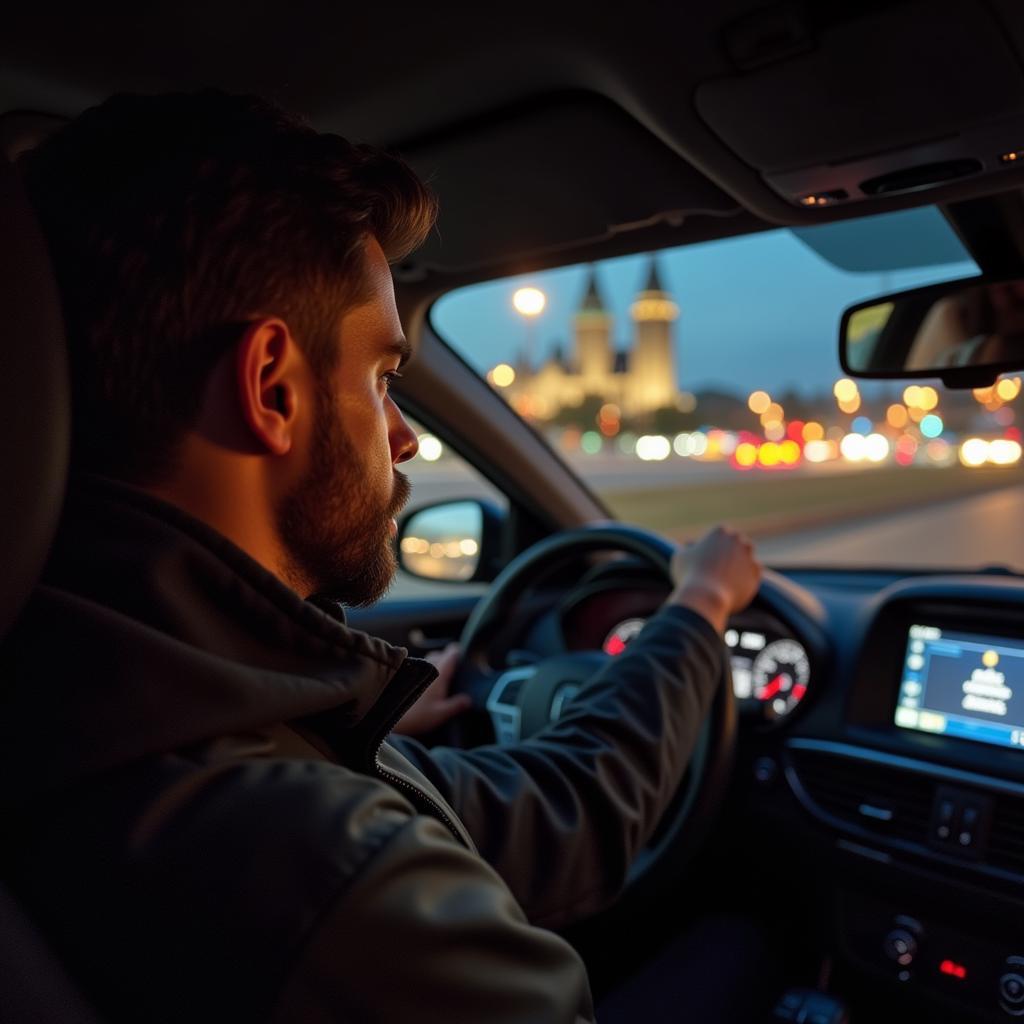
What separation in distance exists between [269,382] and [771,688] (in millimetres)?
2350

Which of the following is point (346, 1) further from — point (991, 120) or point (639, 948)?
point (639, 948)

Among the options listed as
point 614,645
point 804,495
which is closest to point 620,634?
point 614,645

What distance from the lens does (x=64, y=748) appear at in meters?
1.02

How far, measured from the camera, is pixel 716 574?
2.56 meters

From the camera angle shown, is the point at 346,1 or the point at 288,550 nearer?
the point at 288,550

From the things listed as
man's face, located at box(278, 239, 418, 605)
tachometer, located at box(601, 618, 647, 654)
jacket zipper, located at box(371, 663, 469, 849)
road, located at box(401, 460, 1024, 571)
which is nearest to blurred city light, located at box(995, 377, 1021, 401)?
tachometer, located at box(601, 618, 647, 654)

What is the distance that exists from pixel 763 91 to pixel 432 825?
178 cm

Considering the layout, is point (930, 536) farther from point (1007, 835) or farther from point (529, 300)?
point (1007, 835)

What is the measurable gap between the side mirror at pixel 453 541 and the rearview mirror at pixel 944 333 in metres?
1.75

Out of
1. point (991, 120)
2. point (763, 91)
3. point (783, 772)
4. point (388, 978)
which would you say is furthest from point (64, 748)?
point (783, 772)

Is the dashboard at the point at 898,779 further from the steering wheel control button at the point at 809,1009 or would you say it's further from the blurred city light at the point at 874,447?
the blurred city light at the point at 874,447

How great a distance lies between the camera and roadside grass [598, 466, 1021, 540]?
10148mm

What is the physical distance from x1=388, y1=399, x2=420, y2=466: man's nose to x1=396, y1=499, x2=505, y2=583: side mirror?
2611 mm

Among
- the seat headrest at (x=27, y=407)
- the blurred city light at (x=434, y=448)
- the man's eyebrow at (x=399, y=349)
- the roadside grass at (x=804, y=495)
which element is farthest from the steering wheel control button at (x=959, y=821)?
the roadside grass at (x=804, y=495)
